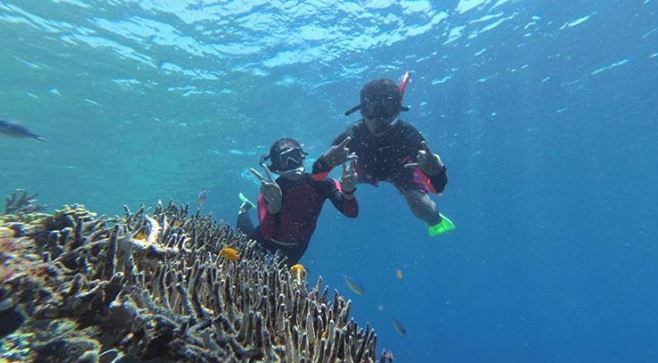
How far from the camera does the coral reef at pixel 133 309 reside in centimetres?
194

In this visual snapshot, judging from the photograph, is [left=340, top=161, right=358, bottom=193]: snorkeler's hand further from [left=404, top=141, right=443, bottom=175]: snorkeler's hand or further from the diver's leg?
the diver's leg

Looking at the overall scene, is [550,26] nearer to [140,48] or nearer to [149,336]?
[140,48]

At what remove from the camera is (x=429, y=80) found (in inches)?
854

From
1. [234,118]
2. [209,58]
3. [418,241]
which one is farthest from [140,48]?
[418,241]

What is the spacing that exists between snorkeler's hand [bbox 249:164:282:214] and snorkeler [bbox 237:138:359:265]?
46mm

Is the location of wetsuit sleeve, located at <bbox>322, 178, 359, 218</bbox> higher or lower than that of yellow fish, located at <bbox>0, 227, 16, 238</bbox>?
lower

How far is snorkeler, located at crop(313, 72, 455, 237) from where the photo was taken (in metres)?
6.45

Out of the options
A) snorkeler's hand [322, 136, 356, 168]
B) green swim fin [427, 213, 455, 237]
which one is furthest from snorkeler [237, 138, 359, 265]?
green swim fin [427, 213, 455, 237]

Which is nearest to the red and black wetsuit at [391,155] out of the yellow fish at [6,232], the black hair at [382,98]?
the black hair at [382,98]

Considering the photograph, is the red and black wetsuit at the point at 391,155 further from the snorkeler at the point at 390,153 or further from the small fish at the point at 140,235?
A: the small fish at the point at 140,235

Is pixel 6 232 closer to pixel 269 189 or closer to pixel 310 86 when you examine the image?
pixel 269 189

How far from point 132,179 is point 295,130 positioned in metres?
22.2

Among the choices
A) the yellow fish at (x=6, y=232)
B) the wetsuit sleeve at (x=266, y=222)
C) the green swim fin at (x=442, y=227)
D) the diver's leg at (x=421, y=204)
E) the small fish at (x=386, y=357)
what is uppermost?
the yellow fish at (x=6, y=232)

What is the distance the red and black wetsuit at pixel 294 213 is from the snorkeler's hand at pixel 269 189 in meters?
0.47
